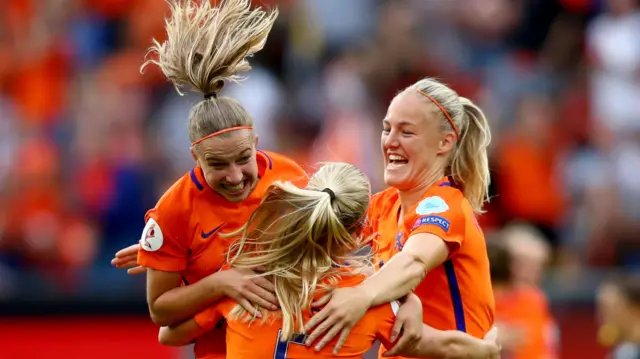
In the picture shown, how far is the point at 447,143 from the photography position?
4.40 metres

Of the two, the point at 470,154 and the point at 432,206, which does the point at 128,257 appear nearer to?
the point at 432,206

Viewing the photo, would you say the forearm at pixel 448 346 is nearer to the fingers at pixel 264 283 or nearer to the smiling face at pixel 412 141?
the fingers at pixel 264 283

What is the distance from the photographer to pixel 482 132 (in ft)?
14.8

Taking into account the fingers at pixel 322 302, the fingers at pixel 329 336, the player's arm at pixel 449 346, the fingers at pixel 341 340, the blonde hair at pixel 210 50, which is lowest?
the player's arm at pixel 449 346

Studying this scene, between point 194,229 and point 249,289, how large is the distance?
1.49 ft

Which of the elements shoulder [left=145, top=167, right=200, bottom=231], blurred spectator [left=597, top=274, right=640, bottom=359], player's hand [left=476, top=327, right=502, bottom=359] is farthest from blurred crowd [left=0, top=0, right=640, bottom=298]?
shoulder [left=145, top=167, right=200, bottom=231]

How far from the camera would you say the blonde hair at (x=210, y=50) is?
13.6ft

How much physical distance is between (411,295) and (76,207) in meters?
5.45

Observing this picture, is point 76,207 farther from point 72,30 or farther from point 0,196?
point 72,30

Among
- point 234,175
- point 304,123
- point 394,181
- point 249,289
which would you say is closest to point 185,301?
point 249,289

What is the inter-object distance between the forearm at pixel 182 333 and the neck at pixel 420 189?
993 mm

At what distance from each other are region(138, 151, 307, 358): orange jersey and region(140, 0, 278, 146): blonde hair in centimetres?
24

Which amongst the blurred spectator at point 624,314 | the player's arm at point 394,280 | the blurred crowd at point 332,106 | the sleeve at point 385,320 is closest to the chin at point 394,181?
the player's arm at point 394,280

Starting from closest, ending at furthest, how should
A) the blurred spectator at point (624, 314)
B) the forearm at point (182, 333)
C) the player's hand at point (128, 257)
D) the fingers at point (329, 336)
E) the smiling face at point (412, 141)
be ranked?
the fingers at point (329, 336) → the forearm at point (182, 333) → the smiling face at point (412, 141) → the player's hand at point (128, 257) → the blurred spectator at point (624, 314)
